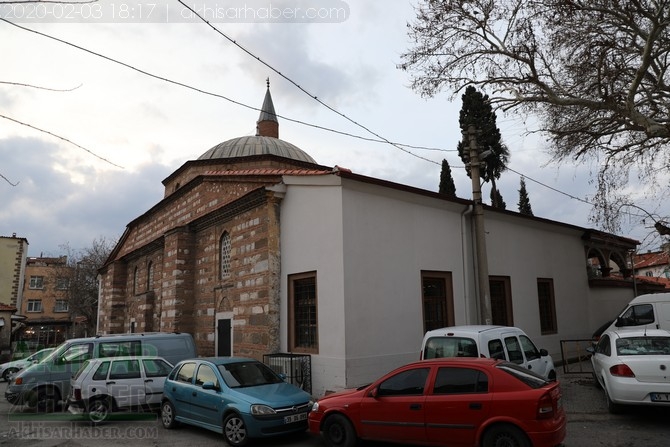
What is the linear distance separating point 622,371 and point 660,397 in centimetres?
63

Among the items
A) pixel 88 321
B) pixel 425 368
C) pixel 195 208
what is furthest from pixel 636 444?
pixel 88 321

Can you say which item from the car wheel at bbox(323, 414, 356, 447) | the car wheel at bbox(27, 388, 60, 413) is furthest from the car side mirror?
the car wheel at bbox(27, 388, 60, 413)

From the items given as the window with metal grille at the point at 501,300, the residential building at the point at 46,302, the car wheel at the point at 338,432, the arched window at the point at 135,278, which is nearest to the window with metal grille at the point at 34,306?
the residential building at the point at 46,302

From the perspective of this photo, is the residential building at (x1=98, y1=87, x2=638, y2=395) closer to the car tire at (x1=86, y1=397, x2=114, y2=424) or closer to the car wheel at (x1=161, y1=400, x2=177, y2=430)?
the car wheel at (x1=161, y1=400, x2=177, y2=430)

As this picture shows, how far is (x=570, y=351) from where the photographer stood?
16422mm

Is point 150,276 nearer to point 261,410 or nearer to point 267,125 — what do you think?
point 267,125

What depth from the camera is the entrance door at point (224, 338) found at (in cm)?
1428

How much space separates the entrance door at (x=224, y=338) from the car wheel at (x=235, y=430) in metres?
6.59

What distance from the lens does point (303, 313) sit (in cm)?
1179

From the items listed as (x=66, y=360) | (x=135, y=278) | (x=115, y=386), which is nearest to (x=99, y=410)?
(x=115, y=386)

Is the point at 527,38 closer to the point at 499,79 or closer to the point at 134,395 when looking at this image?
the point at 499,79

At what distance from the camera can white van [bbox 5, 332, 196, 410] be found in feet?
36.6

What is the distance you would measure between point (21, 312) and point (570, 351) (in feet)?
181

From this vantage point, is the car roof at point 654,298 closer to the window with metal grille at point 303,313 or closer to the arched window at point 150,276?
the window with metal grille at point 303,313
